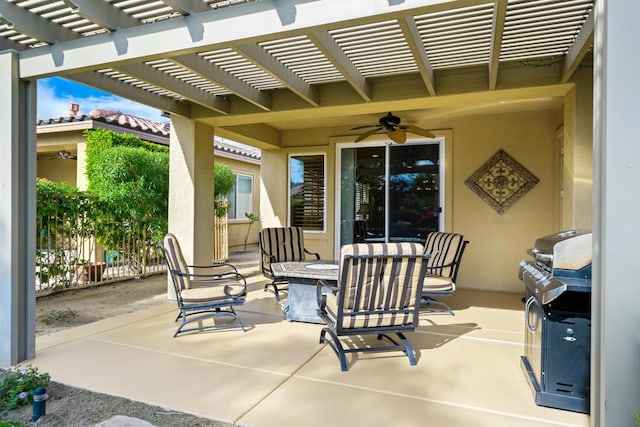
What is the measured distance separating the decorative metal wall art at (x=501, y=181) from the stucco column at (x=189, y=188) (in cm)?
447

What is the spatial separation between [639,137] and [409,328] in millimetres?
2219

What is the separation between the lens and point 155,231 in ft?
25.4

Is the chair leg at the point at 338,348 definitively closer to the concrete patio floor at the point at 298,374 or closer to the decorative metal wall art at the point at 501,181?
the concrete patio floor at the point at 298,374

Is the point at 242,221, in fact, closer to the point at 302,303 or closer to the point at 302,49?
the point at 302,303

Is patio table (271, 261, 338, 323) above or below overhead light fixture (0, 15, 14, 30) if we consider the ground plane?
below

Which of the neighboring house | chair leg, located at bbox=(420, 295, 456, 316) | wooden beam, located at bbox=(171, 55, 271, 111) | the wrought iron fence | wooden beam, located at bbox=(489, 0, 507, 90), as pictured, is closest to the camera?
wooden beam, located at bbox=(489, 0, 507, 90)

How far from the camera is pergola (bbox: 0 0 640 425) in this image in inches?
71.9

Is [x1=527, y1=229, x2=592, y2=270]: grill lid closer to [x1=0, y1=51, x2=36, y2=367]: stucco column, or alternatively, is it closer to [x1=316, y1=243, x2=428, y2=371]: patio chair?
[x1=316, y1=243, x2=428, y2=371]: patio chair

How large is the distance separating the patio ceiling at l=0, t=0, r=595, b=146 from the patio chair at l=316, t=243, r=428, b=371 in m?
1.71

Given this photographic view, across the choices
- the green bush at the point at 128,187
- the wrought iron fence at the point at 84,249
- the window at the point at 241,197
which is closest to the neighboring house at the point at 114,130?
the window at the point at 241,197

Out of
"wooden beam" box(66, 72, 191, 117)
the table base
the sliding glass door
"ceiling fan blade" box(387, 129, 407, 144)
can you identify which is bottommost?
the table base

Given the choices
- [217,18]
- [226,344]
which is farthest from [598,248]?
[226,344]

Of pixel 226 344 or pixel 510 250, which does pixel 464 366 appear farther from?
pixel 510 250

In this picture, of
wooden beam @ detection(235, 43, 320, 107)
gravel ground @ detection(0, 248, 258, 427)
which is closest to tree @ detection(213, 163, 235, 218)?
gravel ground @ detection(0, 248, 258, 427)
